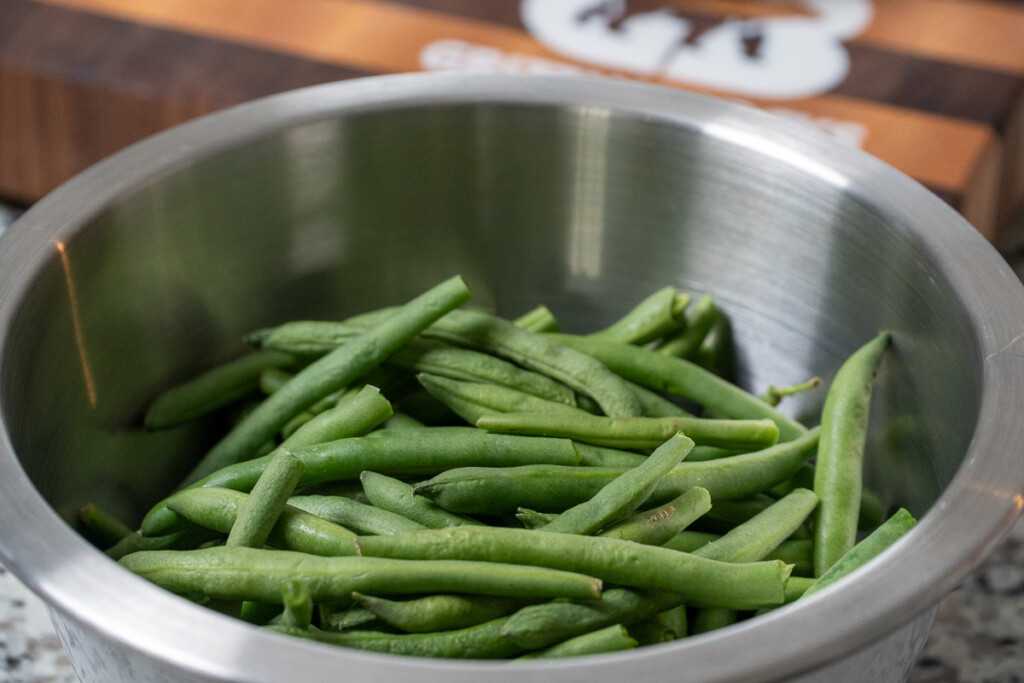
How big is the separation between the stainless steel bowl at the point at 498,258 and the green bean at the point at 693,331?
0.06 metres

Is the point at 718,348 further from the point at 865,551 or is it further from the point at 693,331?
the point at 865,551

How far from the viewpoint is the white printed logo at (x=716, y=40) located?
216 cm

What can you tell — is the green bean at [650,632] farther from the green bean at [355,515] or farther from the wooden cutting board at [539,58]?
the wooden cutting board at [539,58]

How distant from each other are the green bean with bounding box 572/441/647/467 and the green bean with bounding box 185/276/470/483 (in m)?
0.26

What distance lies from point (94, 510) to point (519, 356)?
53cm

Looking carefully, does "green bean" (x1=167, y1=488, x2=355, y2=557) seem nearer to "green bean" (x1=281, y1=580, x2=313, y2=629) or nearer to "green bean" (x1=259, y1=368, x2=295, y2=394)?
"green bean" (x1=281, y1=580, x2=313, y2=629)

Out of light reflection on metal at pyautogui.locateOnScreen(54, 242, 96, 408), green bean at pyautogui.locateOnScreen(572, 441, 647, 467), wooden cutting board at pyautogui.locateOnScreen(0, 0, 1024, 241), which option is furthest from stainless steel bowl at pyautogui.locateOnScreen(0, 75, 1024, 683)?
wooden cutting board at pyautogui.locateOnScreen(0, 0, 1024, 241)

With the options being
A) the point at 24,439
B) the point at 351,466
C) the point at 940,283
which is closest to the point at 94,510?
the point at 24,439

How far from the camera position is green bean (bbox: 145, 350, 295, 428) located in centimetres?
135

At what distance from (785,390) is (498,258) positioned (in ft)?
1.56

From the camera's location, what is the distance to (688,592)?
3.08ft

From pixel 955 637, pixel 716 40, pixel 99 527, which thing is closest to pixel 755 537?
pixel 955 637

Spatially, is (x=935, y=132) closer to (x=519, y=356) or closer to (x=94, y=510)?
(x=519, y=356)

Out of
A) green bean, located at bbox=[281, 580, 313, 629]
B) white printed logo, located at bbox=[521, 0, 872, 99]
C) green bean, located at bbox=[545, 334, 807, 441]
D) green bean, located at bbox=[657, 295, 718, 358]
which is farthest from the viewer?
white printed logo, located at bbox=[521, 0, 872, 99]
